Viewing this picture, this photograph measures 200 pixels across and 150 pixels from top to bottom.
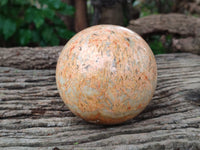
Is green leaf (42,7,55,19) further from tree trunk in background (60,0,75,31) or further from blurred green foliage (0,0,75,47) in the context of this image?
tree trunk in background (60,0,75,31)

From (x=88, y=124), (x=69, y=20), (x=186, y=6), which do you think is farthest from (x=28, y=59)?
(x=186, y=6)

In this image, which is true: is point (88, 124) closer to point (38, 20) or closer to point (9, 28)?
point (38, 20)

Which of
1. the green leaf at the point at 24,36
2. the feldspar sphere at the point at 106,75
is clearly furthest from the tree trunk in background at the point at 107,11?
the feldspar sphere at the point at 106,75

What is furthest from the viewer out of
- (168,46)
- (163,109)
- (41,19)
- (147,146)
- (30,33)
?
(168,46)

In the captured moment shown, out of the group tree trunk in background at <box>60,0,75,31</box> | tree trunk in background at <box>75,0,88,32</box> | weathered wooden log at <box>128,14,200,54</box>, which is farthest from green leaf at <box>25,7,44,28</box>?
weathered wooden log at <box>128,14,200,54</box>

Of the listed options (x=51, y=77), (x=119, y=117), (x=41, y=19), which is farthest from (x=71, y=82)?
(x=41, y=19)

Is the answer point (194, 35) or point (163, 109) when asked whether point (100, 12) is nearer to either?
point (194, 35)
